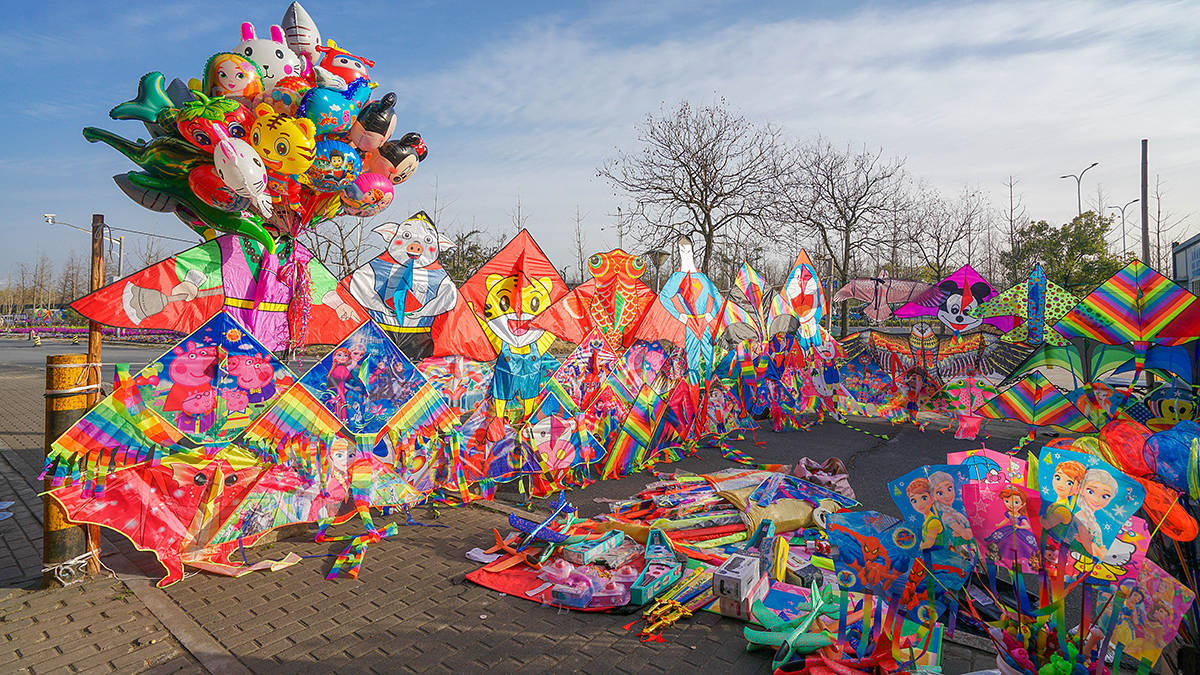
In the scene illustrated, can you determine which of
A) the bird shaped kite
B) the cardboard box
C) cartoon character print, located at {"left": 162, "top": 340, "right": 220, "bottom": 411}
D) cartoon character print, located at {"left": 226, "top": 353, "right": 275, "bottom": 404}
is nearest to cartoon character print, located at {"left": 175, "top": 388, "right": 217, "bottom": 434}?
cartoon character print, located at {"left": 162, "top": 340, "right": 220, "bottom": 411}

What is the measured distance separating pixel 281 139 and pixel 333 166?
435mm

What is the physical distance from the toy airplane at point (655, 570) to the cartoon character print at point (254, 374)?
3367 mm

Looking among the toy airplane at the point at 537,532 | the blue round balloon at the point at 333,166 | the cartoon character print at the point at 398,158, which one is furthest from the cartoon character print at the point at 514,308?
the toy airplane at the point at 537,532

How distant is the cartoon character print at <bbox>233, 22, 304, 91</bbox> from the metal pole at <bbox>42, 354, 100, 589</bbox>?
257 centimetres

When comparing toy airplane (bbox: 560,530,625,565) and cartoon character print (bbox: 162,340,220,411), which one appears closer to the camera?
cartoon character print (bbox: 162,340,220,411)

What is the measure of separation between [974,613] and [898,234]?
1020 inches

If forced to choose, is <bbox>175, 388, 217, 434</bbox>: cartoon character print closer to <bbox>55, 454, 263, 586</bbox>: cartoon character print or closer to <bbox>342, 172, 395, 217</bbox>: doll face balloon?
<bbox>55, 454, 263, 586</bbox>: cartoon character print

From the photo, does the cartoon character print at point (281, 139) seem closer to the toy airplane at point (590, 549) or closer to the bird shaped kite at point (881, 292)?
the toy airplane at point (590, 549)

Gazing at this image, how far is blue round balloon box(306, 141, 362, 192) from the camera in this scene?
17.1 ft

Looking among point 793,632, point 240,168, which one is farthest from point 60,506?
point 793,632

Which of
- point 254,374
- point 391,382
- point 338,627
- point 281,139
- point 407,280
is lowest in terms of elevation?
point 338,627

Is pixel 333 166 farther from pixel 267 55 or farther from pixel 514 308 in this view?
pixel 514 308

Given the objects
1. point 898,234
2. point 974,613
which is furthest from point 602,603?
point 898,234

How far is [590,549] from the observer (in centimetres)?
496
